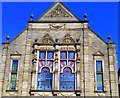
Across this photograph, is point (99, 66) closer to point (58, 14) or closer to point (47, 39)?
point (47, 39)

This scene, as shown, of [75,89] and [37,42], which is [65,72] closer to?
[75,89]

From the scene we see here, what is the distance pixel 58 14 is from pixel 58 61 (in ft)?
14.2

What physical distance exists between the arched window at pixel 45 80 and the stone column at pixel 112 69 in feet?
14.1

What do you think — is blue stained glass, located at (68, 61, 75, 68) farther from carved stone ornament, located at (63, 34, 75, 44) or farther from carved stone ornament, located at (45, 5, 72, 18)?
carved stone ornament, located at (45, 5, 72, 18)

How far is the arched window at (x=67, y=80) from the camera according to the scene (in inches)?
793

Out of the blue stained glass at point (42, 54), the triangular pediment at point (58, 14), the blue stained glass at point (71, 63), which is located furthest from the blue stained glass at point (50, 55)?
the triangular pediment at point (58, 14)

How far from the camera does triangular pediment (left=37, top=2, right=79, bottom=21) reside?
22.9m

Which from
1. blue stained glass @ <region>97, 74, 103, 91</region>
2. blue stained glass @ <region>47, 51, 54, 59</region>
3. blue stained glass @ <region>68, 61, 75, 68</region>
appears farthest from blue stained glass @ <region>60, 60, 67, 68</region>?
blue stained glass @ <region>97, 74, 103, 91</region>

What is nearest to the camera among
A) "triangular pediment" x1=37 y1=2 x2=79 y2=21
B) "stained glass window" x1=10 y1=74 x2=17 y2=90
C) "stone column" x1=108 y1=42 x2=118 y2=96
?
"stone column" x1=108 y1=42 x2=118 y2=96

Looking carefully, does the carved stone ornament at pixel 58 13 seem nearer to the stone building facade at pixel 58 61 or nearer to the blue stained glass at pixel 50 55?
the stone building facade at pixel 58 61

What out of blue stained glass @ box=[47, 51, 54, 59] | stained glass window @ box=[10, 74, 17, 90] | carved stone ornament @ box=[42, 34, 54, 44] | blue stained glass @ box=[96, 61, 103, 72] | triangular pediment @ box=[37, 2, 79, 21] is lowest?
stained glass window @ box=[10, 74, 17, 90]

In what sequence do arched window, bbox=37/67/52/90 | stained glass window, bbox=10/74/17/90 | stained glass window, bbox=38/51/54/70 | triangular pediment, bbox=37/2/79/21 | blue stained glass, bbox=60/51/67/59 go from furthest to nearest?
triangular pediment, bbox=37/2/79/21
blue stained glass, bbox=60/51/67/59
stained glass window, bbox=38/51/54/70
stained glass window, bbox=10/74/17/90
arched window, bbox=37/67/52/90

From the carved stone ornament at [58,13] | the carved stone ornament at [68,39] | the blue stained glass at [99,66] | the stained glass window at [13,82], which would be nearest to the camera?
the stained glass window at [13,82]

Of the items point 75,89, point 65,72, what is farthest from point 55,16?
point 75,89
